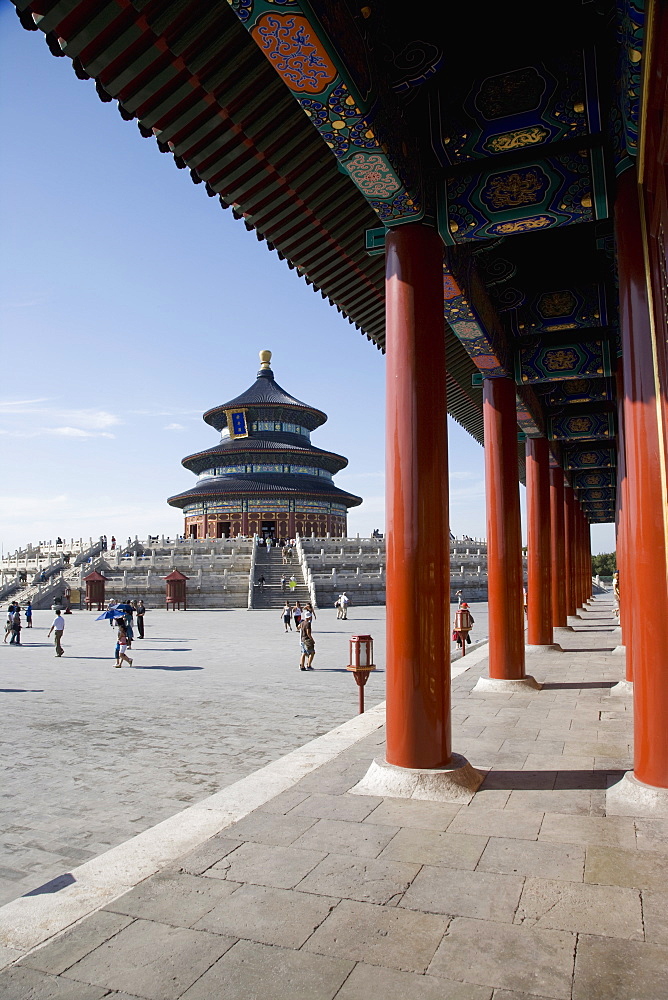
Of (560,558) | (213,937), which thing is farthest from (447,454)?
(560,558)

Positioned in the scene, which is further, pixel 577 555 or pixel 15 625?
pixel 577 555

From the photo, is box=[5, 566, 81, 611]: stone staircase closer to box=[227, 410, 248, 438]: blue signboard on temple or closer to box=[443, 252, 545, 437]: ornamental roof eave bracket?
box=[227, 410, 248, 438]: blue signboard on temple

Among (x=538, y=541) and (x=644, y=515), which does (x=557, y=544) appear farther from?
(x=644, y=515)

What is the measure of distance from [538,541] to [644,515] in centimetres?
998

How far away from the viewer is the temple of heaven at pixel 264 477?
54.5m

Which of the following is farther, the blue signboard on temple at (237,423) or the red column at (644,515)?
the blue signboard on temple at (237,423)

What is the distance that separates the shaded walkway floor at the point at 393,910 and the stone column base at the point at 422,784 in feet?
0.38

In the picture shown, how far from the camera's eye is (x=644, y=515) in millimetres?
5020

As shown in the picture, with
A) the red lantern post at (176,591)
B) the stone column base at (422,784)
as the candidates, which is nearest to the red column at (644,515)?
the stone column base at (422,784)

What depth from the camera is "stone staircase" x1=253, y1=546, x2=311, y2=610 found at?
3600 cm

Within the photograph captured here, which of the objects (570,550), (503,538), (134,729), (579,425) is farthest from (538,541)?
(570,550)

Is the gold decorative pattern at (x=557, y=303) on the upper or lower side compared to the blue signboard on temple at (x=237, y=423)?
lower

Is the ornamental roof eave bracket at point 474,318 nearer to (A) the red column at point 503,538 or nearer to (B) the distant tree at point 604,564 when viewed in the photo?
(A) the red column at point 503,538

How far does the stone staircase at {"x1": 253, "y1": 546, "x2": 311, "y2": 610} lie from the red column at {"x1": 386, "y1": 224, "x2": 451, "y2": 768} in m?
28.2
